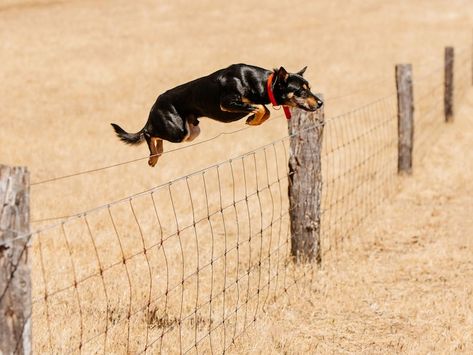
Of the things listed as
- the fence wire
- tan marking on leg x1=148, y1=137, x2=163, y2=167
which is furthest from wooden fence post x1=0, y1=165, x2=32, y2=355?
tan marking on leg x1=148, y1=137, x2=163, y2=167

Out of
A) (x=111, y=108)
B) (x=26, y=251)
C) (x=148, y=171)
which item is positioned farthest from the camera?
(x=111, y=108)

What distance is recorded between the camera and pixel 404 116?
1209 centimetres

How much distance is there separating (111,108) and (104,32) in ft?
40.7

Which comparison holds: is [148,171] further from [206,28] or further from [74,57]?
[206,28]

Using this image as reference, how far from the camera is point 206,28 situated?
105 feet

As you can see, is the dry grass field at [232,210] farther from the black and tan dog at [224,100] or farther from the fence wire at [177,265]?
→ the black and tan dog at [224,100]

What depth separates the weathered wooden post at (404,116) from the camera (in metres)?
11.9

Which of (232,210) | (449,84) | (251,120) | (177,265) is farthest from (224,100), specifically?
(449,84)

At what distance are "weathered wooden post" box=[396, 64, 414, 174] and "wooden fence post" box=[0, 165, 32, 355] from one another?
9.39 m

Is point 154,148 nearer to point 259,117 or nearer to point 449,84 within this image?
point 259,117

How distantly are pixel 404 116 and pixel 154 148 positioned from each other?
826 centimetres

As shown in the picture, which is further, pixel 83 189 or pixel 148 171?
pixel 148 171

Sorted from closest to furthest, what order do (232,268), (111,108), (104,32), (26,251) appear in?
(26,251) < (232,268) < (111,108) < (104,32)

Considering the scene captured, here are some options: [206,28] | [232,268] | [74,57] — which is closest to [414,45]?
[206,28]
